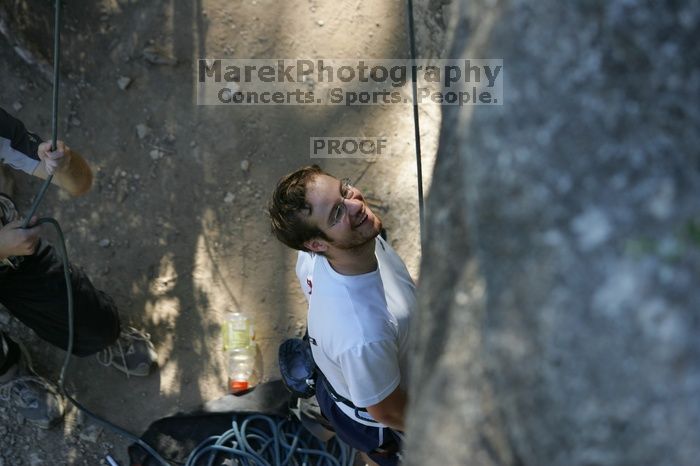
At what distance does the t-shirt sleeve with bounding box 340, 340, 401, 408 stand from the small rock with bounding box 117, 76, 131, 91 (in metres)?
2.53

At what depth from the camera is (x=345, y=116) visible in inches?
150

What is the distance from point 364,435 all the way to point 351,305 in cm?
59

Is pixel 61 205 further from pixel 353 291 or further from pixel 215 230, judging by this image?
pixel 353 291

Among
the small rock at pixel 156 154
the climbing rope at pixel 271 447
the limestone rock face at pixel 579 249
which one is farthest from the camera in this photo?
the small rock at pixel 156 154

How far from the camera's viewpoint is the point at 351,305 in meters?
2.11

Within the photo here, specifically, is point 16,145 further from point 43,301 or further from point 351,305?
point 351,305

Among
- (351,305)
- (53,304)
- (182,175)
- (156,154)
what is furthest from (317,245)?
(156,154)

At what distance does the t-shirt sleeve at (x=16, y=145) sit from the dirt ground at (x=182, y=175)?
1.18 metres

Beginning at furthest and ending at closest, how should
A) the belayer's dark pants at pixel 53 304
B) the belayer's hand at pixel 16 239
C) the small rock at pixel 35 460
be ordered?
1. the small rock at pixel 35 460
2. the belayer's dark pants at pixel 53 304
3. the belayer's hand at pixel 16 239

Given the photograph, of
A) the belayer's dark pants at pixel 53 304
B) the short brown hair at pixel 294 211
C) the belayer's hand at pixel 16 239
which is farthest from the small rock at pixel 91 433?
the short brown hair at pixel 294 211

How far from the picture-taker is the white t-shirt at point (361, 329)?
204 cm

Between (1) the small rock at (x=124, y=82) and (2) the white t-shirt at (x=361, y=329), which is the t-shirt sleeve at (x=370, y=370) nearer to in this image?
(2) the white t-shirt at (x=361, y=329)

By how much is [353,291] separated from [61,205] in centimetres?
225

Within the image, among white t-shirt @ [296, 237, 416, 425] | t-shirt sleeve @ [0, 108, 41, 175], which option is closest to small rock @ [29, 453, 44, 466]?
t-shirt sleeve @ [0, 108, 41, 175]
